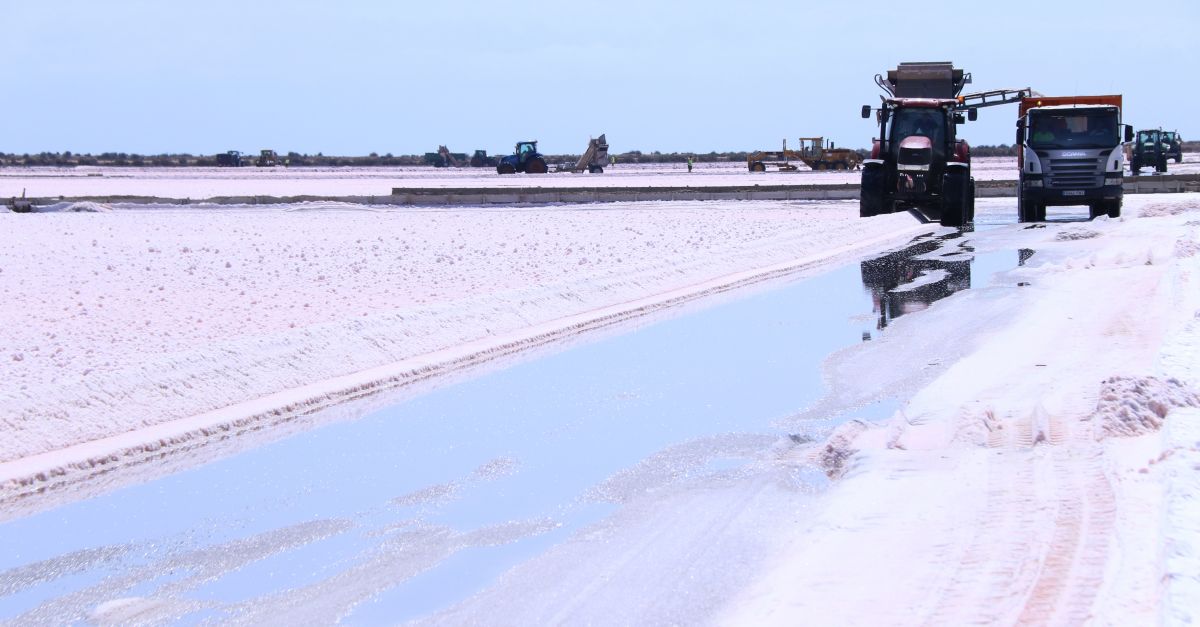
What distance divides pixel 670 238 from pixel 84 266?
34.2ft

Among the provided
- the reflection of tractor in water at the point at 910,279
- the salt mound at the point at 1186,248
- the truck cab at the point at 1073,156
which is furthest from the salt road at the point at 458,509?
the truck cab at the point at 1073,156

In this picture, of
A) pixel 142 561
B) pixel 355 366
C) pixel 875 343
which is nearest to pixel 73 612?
pixel 142 561

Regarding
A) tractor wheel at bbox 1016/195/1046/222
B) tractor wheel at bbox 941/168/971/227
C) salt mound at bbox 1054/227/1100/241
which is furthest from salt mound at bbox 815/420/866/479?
tractor wheel at bbox 1016/195/1046/222

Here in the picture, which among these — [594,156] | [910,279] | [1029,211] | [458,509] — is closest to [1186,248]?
[910,279]

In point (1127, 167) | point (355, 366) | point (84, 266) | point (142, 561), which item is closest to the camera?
point (142, 561)

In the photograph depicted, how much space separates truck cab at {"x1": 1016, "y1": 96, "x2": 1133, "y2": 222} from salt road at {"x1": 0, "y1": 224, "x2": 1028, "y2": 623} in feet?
65.4

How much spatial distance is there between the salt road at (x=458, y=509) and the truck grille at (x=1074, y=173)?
19.9 metres

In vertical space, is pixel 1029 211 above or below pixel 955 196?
below

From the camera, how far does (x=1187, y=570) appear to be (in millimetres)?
4957

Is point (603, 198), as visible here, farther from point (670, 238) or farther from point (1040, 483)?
point (1040, 483)

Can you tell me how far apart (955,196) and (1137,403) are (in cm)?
2124

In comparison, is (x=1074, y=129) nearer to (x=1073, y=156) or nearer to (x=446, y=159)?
(x=1073, y=156)

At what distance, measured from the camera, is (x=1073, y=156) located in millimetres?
29250

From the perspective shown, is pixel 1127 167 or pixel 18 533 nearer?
pixel 18 533
